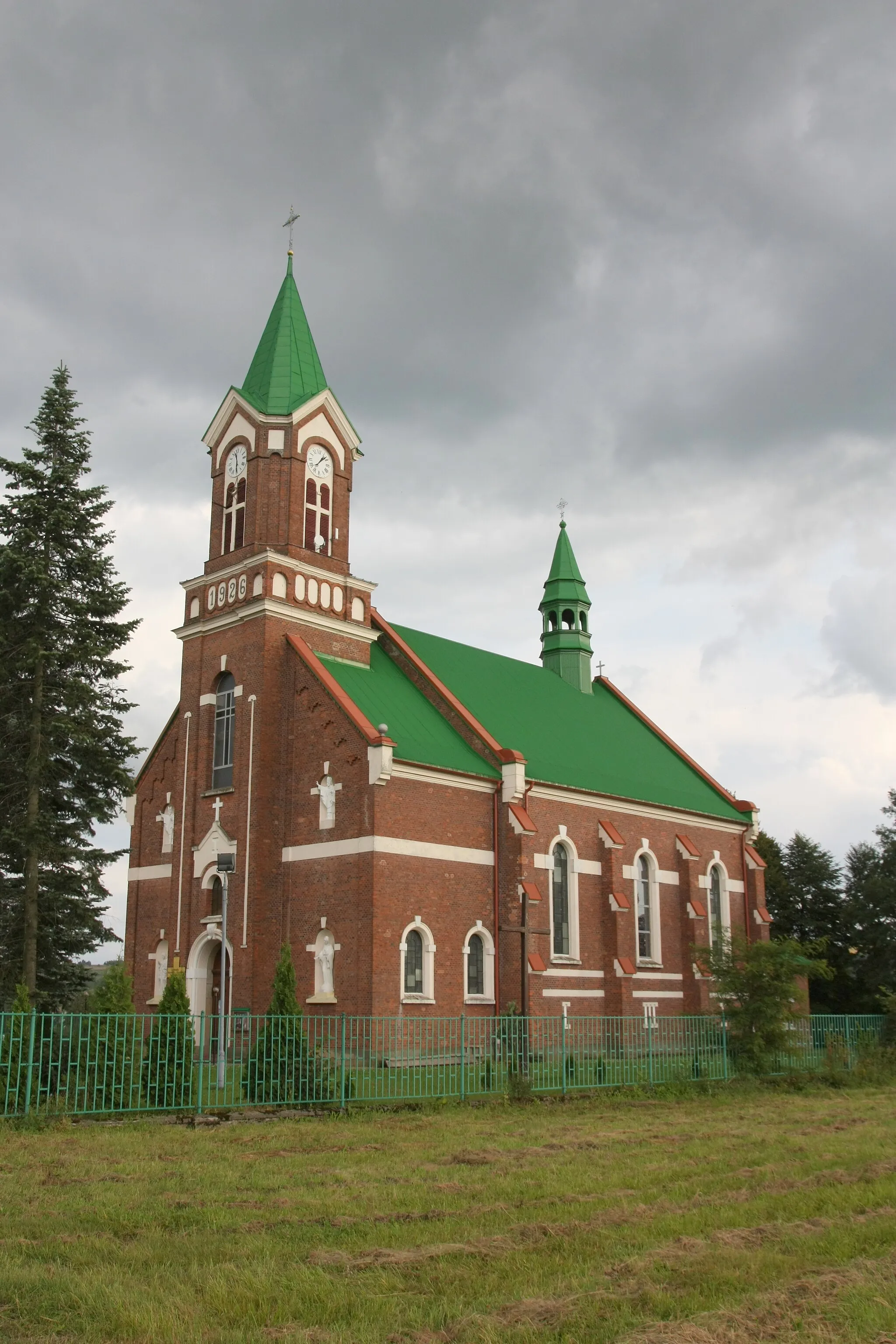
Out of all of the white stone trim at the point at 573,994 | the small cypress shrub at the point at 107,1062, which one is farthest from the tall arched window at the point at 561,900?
the small cypress shrub at the point at 107,1062

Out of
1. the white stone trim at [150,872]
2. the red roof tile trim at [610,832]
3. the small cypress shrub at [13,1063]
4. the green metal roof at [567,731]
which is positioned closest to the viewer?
the small cypress shrub at [13,1063]

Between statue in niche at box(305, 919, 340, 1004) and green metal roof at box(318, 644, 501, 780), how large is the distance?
451 cm

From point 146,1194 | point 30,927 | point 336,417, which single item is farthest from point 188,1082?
point 336,417

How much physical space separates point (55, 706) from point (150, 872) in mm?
6461

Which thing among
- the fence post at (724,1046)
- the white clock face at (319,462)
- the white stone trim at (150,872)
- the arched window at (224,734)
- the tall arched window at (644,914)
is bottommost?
the fence post at (724,1046)

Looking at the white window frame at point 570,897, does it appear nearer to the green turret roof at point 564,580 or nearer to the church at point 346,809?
the church at point 346,809

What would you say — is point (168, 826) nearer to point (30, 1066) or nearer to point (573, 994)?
point (573, 994)

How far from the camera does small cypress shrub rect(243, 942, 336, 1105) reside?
725 inches

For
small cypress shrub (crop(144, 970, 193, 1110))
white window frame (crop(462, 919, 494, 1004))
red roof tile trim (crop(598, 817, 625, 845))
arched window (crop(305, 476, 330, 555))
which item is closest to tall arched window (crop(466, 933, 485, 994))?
white window frame (crop(462, 919, 494, 1004))

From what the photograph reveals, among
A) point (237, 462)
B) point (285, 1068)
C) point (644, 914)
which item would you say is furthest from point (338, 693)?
point (644, 914)

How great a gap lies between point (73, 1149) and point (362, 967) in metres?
12.6

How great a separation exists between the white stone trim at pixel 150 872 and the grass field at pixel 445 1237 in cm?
1610

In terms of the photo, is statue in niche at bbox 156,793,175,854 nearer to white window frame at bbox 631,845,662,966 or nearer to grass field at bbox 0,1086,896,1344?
white window frame at bbox 631,845,662,966

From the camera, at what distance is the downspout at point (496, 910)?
28.8 meters
